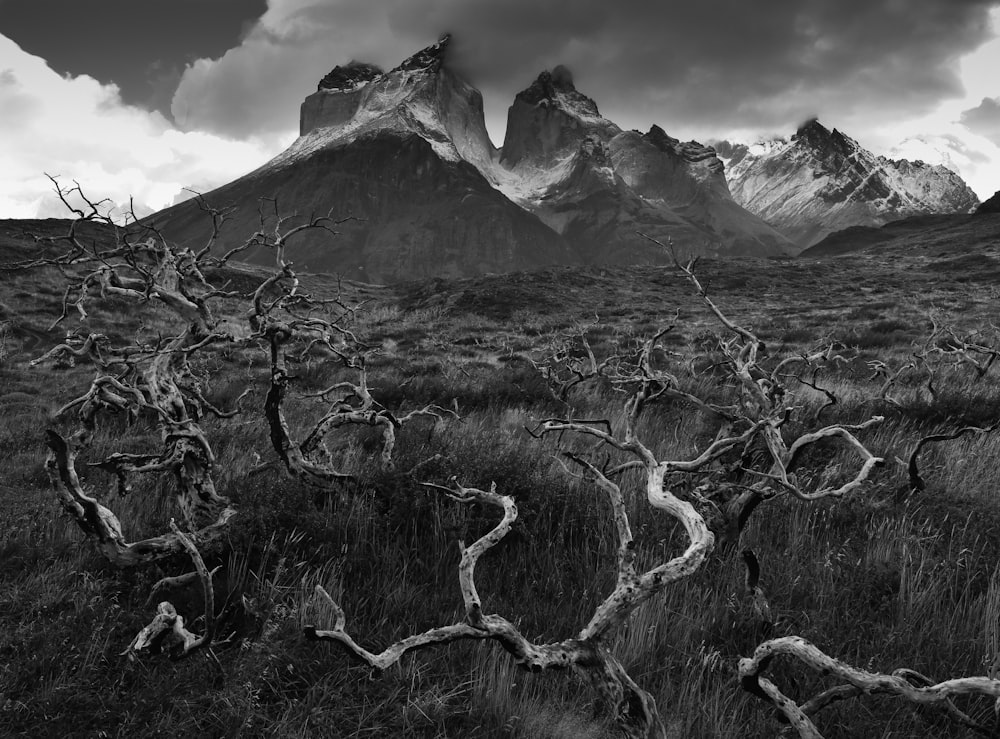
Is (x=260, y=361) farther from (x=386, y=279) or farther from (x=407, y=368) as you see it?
(x=386, y=279)

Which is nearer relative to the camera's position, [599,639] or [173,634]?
[599,639]

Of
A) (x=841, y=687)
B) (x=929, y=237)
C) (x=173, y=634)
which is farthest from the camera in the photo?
(x=929, y=237)

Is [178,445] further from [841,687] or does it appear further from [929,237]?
[929,237]

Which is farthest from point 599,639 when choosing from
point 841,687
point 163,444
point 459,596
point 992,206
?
point 992,206

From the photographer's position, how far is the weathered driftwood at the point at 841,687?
4.32ft

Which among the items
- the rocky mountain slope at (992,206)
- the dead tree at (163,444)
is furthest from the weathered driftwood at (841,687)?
the rocky mountain slope at (992,206)

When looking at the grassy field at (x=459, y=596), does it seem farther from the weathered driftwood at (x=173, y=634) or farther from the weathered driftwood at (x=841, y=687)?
the weathered driftwood at (x=841, y=687)

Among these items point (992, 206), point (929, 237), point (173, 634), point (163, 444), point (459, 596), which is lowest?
point (459, 596)

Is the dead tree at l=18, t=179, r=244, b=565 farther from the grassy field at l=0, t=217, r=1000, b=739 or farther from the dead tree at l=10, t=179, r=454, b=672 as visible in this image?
the grassy field at l=0, t=217, r=1000, b=739

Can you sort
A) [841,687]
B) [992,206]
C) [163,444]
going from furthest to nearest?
1. [992,206]
2. [163,444]
3. [841,687]

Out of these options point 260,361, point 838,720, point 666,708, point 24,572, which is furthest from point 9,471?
point 260,361

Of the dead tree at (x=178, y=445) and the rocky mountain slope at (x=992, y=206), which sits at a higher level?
the rocky mountain slope at (x=992, y=206)

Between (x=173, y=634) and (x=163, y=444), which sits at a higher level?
(x=163, y=444)

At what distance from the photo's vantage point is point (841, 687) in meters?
1.41
